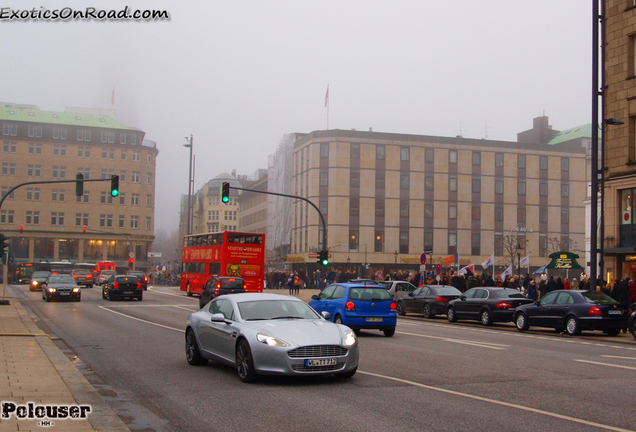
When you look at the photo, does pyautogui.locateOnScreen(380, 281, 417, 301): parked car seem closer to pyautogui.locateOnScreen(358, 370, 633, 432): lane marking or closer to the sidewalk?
the sidewalk

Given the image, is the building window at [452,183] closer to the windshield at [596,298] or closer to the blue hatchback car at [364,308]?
the windshield at [596,298]

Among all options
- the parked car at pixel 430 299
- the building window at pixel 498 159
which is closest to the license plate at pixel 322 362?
the parked car at pixel 430 299

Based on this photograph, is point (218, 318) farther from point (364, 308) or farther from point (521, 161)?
A: point (521, 161)

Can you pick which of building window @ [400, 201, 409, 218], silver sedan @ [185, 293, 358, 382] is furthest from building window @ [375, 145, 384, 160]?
silver sedan @ [185, 293, 358, 382]

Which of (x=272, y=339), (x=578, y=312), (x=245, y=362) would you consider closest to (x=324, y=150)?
(x=578, y=312)

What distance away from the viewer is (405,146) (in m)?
82.3

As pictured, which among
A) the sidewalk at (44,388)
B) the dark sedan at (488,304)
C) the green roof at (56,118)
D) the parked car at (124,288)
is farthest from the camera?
the green roof at (56,118)

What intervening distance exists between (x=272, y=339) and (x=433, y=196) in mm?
74393

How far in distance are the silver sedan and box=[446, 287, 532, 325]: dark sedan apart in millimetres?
14770

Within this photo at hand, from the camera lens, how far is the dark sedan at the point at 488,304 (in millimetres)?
24969

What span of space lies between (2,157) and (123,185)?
1796 cm

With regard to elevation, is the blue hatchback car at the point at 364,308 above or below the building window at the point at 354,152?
below

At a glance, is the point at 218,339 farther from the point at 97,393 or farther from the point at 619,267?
the point at 619,267

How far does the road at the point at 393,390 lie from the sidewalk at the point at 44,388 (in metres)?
0.37
